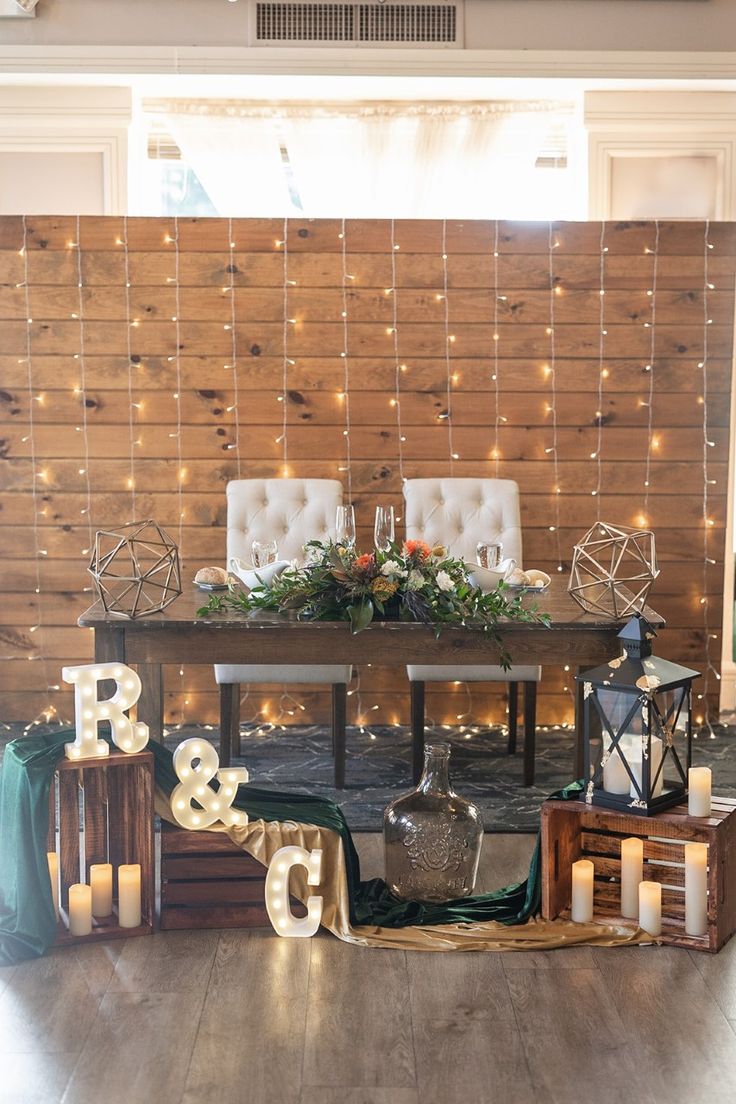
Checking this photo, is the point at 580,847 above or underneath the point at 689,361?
underneath

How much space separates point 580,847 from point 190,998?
3.29ft

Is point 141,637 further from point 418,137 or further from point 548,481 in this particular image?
point 418,137

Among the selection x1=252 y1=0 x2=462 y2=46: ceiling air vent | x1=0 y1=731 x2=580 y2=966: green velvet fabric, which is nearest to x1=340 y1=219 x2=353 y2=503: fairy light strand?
x1=252 y1=0 x2=462 y2=46: ceiling air vent

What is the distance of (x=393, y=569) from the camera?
3.13m

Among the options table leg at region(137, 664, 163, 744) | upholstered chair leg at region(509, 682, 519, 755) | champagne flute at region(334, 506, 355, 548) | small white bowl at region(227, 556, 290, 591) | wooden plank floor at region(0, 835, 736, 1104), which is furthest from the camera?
upholstered chair leg at region(509, 682, 519, 755)

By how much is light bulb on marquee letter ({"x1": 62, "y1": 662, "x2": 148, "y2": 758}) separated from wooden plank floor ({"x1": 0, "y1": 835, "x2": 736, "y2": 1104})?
1.46ft

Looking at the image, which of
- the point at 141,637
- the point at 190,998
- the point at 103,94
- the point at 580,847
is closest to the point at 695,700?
the point at 580,847

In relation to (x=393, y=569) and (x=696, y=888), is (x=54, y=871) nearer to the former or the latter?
(x=393, y=569)

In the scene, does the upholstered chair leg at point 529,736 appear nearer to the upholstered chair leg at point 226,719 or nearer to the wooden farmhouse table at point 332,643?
the wooden farmhouse table at point 332,643

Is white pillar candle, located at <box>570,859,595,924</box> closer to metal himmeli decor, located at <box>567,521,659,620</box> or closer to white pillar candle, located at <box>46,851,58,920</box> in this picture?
metal himmeli decor, located at <box>567,521,659,620</box>

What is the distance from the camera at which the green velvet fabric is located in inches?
104

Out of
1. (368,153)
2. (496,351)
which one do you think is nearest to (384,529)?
(496,351)

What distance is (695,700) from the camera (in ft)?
15.4

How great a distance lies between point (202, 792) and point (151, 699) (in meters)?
0.89
